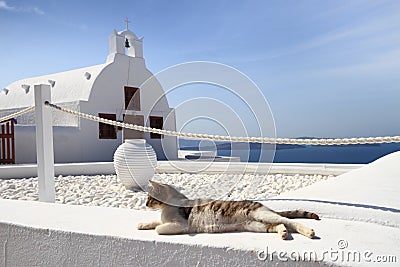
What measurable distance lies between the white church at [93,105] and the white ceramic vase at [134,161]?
188 inches

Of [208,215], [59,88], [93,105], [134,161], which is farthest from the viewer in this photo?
[59,88]

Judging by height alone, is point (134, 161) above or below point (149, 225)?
above

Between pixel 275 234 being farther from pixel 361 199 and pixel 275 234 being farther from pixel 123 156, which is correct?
pixel 123 156

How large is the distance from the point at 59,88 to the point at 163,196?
13599mm

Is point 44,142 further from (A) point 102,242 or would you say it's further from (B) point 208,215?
(B) point 208,215

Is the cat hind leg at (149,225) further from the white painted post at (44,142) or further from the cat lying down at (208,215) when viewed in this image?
the white painted post at (44,142)

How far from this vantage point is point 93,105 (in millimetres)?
12516

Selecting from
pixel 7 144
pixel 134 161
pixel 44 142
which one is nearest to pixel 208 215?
pixel 44 142

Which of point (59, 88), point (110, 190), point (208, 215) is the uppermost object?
point (59, 88)

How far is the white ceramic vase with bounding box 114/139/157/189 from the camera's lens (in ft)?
17.5

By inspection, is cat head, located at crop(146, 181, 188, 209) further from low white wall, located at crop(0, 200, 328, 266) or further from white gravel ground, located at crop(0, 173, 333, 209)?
white gravel ground, located at crop(0, 173, 333, 209)

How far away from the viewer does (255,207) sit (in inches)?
61.1

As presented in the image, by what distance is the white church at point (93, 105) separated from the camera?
11.1 meters

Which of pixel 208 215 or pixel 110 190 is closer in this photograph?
pixel 208 215
